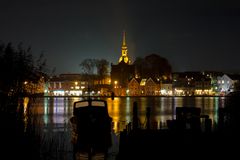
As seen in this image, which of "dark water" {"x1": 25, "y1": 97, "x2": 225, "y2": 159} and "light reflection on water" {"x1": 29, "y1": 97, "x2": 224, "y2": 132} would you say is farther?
"light reflection on water" {"x1": 29, "y1": 97, "x2": 224, "y2": 132}

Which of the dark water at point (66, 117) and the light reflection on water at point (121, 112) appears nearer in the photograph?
the dark water at point (66, 117)

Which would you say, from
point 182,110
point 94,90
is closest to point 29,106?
point 182,110

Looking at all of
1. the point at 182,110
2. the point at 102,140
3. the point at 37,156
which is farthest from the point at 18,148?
the point at 182,110

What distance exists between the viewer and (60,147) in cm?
2530

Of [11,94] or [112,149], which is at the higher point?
[11,94]

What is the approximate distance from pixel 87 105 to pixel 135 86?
161734 millimetres

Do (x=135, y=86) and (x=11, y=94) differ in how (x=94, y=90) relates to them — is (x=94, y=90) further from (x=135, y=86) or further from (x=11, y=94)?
(x=11, y=94)

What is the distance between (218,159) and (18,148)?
23.9ft

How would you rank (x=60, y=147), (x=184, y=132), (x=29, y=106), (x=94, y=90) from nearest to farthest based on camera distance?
(x=29, y=106), (x=184, y=132), (x=60, y=147), (x=94, y=90)

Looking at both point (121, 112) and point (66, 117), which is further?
point (121, 112)

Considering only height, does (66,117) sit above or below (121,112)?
below

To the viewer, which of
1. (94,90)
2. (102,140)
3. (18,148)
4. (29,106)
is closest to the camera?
(18,148)

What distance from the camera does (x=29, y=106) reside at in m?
19.8

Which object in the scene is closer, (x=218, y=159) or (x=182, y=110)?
(x=218, y=159)
